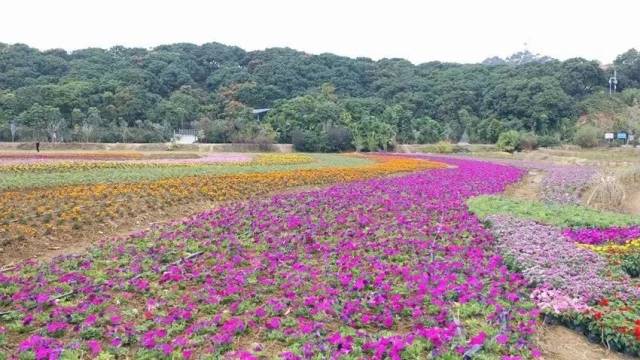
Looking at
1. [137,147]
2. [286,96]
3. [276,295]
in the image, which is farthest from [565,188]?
[286,96]

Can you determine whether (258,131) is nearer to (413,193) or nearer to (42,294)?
(413,193)

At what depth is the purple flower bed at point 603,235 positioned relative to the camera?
10328 millimetres

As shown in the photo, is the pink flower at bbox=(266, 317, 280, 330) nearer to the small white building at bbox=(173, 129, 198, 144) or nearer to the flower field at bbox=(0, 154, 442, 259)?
the flower field at bbox=(0, 154, 442, 259)

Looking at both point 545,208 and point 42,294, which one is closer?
point 42,294

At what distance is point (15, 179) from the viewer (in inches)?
682

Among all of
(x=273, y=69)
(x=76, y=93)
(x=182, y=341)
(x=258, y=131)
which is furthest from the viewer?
(x=273, y=69)

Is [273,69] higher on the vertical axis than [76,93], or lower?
higher

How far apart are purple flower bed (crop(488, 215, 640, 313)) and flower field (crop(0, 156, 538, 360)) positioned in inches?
11.5

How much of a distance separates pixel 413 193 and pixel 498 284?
9.31 m

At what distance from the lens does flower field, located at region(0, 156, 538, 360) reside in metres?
5.39

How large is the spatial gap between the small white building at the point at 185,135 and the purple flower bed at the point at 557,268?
50398 millimetres

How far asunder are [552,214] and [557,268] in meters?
4.97

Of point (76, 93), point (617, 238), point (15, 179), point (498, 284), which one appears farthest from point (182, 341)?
point (76, 93)

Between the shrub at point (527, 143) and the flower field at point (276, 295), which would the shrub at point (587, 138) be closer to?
the shrub at point (527, 143)
